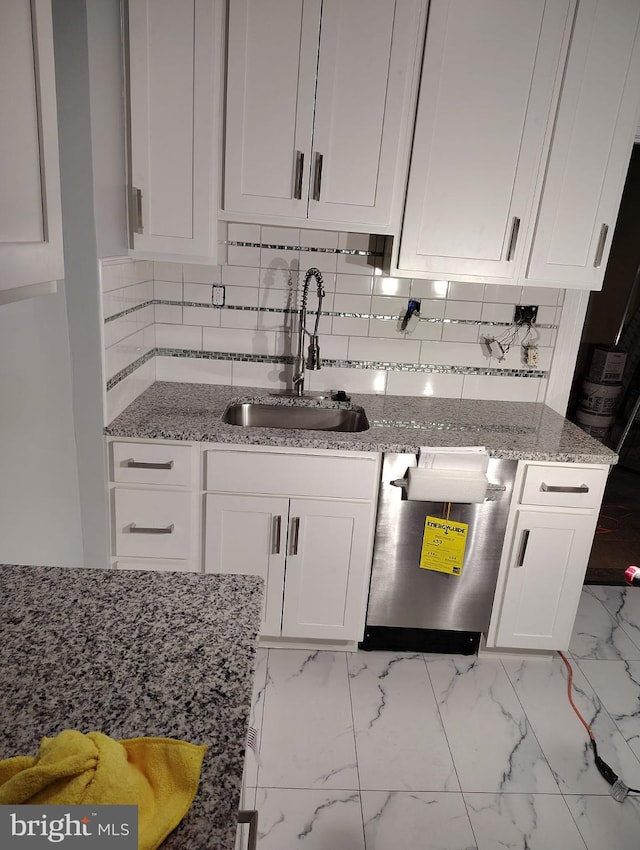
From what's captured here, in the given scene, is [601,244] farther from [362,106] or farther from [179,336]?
[179,336]

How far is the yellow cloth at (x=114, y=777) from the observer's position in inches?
25.7

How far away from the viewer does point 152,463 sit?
2.11 metres

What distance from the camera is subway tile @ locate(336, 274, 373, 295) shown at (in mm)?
2514

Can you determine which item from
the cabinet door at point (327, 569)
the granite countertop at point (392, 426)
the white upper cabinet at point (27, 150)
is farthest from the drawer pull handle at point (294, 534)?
the white upper cabinet at point (27, 150)

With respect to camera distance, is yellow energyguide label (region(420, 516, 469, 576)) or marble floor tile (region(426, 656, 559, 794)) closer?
marble floor tile (region(426, 656, 559, 794))

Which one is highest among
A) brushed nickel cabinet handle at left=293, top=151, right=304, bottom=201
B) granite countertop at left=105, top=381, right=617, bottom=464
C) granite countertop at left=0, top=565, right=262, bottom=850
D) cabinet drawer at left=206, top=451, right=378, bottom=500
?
brushed nickel cabinet handle at left=293, top=151, right=304, bottom=201

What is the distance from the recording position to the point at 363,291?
2533mm

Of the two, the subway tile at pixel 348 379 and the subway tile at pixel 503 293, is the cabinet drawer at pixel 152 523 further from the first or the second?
the subway tile at pixel 503 293

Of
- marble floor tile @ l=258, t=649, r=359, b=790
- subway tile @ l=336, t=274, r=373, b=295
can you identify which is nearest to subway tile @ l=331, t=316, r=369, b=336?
subway tile @ l=336, t=274, r=373, b=295

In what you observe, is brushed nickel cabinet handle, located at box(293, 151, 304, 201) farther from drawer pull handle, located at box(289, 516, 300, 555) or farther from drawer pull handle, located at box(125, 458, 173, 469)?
drawer pull handle, located at box(289, 516, 300, 555)

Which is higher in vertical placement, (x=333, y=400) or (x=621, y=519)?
(x=333, y=400)

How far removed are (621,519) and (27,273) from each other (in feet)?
12.4

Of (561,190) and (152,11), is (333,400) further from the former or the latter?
(152,11)

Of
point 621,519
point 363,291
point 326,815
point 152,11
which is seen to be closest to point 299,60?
point 152,11
